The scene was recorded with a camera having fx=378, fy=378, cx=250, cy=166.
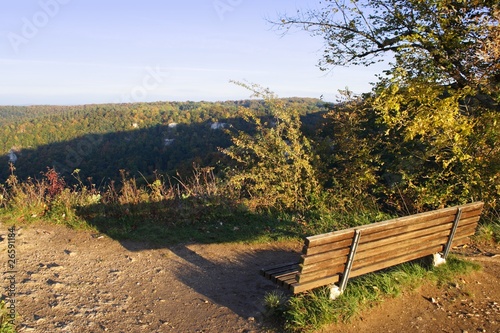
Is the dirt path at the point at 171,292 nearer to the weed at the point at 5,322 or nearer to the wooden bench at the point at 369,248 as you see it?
the weed at the point at 5,322

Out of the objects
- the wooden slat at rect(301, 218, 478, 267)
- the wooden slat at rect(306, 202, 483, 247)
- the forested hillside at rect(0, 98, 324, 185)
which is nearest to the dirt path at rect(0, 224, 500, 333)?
the wooden slat at rect(301, 218, 478, 267)

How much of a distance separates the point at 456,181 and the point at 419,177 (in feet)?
2.06

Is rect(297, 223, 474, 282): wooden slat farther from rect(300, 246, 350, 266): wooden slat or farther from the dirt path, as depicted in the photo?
the dirt path

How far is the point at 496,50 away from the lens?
5.04 m

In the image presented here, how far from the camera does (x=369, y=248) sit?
→ 11.7 ft

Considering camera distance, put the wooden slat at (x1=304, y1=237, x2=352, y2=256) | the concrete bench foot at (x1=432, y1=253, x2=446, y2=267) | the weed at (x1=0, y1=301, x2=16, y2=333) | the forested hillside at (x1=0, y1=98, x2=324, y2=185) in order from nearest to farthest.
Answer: the weed at (x1=0, y1=301, x2=16, y2=333) → the wooden slat at (x1=304, y1=237, x2=352, y2=256) → the concrete bench foot at (x1=432, y1=253, x2=446, y2=267) → the forested hillside at (x1=0, y1=98, x2=324, y2=185)

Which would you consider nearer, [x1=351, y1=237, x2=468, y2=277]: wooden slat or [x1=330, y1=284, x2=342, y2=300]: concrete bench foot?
[x1=330, y1=284, x2=342, y2=300]: concrete bench foot

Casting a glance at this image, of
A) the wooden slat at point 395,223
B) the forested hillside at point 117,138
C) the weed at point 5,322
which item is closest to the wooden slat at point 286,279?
the wooden slat at point 395,223

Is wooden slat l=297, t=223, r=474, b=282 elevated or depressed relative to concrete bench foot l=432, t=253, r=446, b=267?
elevated

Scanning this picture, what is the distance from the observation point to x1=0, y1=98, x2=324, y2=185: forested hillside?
38469 mm

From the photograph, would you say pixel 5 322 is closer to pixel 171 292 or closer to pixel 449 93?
pixel 171 292

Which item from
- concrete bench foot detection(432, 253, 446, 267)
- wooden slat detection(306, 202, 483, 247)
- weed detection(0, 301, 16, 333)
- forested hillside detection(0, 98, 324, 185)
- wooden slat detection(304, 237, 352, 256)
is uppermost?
wooden slat detection(306, 202, 483, 247)

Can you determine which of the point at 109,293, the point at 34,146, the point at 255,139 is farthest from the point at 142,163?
the point at 109,293

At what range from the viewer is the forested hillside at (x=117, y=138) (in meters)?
38.5
